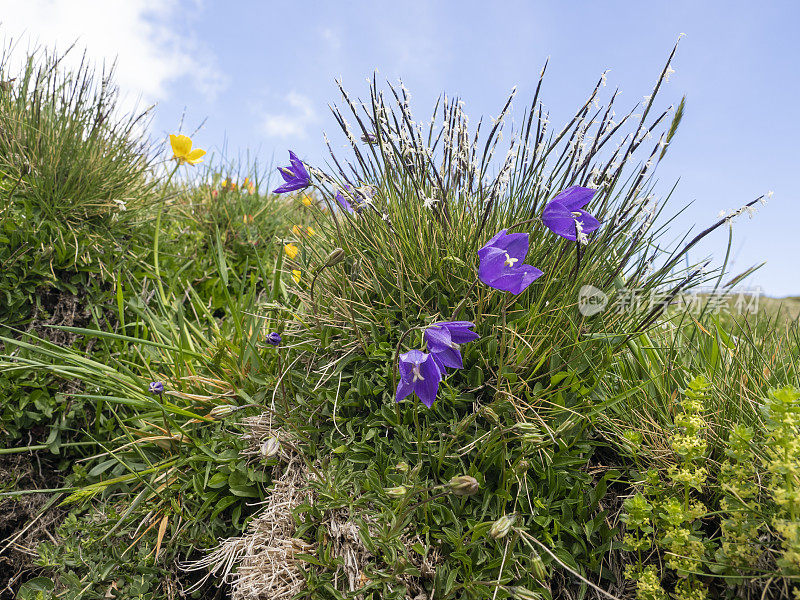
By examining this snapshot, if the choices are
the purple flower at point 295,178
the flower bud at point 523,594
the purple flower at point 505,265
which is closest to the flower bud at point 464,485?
the flower bud at point 523,594

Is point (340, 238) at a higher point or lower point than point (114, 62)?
lower

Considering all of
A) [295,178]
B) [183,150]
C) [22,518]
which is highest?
[183,150]

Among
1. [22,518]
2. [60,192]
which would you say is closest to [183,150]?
[60,192]

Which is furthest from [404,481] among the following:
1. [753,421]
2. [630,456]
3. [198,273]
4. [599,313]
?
[198,273]

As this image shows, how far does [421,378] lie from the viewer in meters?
1.75

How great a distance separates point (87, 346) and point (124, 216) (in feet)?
3.52

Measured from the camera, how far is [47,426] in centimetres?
316

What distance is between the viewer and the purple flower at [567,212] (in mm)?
1884

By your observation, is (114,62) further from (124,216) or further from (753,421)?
(753,421)

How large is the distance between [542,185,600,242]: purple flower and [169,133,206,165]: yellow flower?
287 centimetres

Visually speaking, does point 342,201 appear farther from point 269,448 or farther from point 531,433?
point 531,433

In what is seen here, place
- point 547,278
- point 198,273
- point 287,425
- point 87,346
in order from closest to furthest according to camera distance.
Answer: point 547,278 < point 287,425 < point 87,346 < point 198,273

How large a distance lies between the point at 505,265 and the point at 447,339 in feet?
1.14

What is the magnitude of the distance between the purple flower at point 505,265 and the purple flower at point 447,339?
18cm
